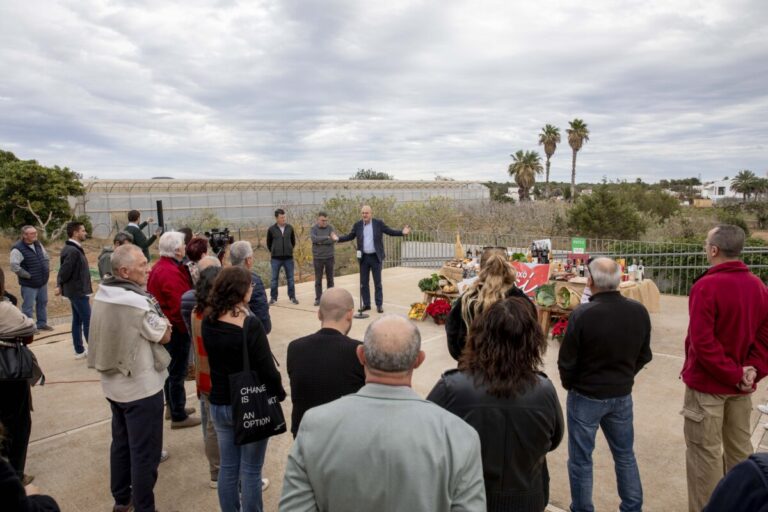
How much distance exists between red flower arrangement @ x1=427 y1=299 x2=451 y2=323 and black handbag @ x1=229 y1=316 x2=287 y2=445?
17.6ft

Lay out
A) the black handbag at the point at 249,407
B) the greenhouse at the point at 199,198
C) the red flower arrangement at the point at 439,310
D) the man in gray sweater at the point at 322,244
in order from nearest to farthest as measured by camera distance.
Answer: the black handbag at the point at 249,407 < the red flower arrangement at the point at 439,310 < the man in gray sweater at the point at 322,244 < the greenhouse at the point at 199,198

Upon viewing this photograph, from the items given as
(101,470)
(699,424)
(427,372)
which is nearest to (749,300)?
(699,424)

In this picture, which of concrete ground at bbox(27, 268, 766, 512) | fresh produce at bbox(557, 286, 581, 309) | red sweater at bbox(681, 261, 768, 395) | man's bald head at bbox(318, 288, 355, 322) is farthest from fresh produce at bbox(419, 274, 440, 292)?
man's bald head at bbox(318, 288, 355, 322)

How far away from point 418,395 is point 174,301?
10.8ft

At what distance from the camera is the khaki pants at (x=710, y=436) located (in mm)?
2961

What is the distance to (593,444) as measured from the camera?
2.98 m

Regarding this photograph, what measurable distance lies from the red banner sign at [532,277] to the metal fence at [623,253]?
8.16 feet

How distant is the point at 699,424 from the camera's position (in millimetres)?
3006

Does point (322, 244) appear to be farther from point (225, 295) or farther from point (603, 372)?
point (603, 372)

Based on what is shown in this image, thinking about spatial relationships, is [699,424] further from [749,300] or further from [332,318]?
[332,318]

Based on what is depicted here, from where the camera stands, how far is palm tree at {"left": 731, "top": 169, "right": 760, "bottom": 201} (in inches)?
2293

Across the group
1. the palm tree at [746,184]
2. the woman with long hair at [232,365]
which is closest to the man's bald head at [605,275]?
the woman with long hair at [232,365]

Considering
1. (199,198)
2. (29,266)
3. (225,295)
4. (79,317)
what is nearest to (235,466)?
(225,295)

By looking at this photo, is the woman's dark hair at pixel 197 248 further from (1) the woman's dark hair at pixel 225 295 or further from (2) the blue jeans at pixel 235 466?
(2) the blue jeans at pixel 235 466
